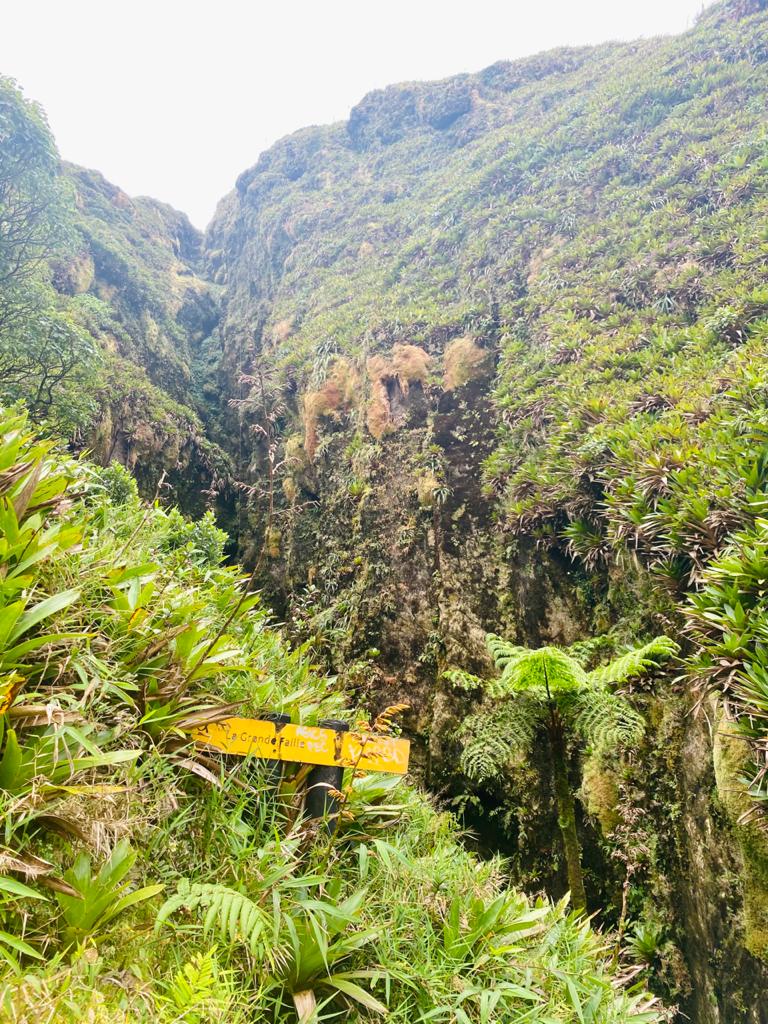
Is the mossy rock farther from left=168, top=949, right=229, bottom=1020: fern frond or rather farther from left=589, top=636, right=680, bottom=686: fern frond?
left=168, top=949, right=229, bottom=1020: fern frond

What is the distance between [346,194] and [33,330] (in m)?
17.2

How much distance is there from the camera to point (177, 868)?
2.28m

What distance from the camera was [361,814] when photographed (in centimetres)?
312

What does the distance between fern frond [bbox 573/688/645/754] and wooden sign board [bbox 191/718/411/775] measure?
75.4 inches

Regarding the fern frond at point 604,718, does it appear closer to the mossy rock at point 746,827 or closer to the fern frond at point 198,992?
the mossy rock at point 746,827

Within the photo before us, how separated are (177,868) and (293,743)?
0.72m

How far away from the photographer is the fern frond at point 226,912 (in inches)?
74.7

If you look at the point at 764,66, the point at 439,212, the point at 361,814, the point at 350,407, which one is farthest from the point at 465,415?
the point at 764,66

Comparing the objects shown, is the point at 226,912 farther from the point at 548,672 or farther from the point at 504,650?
the point at 504,650

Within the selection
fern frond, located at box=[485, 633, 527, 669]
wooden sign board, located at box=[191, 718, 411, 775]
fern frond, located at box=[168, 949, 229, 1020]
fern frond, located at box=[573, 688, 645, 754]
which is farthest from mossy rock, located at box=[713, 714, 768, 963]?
fern frond, located at box=[168, 949, 229, 1020]

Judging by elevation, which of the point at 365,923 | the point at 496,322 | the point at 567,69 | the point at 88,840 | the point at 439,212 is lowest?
the point at 365,923

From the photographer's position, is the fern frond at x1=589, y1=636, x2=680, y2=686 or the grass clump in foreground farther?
the fern frond at x1=589, y1=636, x2=680, y2=686

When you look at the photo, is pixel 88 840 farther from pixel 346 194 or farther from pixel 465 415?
pixel 346 194

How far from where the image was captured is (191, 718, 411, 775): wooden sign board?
2531 millimetres
